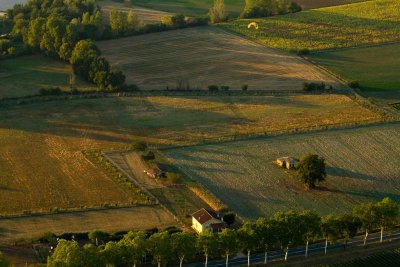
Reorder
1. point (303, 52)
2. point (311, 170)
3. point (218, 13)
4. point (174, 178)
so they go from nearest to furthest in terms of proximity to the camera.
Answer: point (311, 170)
point (174, 178)
point (303, 52)
point (218, 13)

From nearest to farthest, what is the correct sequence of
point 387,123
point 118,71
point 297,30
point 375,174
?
point 375,174 < point 387,123 < point 118,71 < point 297,30

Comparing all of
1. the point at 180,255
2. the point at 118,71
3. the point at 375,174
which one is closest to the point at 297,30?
the point at 118,71

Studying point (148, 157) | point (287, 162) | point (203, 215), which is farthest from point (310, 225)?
point (148, 157)

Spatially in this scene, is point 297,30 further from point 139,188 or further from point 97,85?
point 139,188

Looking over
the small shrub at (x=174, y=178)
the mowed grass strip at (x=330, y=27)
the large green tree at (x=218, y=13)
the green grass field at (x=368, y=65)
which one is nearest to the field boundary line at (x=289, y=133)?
the small shrub at (x=174, y=178)

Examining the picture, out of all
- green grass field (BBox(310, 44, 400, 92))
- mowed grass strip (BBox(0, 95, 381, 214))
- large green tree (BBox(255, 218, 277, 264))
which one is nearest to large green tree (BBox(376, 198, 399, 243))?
large green tree (BBox(255, 218, 277, 264))

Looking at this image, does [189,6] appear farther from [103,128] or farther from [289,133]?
[289,133]
